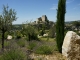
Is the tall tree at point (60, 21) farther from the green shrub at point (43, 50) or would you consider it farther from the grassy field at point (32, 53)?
the green shrub at point (43, 50)

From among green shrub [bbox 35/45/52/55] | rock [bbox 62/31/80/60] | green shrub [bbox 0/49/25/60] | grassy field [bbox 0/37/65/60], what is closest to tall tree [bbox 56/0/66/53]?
grassy field [bbox 0/37/65/60]

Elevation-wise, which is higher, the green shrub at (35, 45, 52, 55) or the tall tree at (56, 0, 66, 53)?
the tall tree at (56, 0, 66, 53)

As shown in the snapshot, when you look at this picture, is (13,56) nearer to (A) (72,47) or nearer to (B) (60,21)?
(A) (72,47)

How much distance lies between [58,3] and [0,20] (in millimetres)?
5541

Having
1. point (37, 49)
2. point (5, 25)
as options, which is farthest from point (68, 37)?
point (5, 25)

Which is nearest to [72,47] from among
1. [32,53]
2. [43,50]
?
[43,50]

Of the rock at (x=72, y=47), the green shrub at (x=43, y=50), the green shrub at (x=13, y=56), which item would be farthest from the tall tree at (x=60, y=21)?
the green shrub at (x=13, y=56)

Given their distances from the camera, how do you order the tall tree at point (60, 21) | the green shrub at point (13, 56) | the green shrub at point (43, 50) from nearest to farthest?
the green shrub at point (13, 56), the green shrub at point (43, 50), the tall tree at point (60, 21)

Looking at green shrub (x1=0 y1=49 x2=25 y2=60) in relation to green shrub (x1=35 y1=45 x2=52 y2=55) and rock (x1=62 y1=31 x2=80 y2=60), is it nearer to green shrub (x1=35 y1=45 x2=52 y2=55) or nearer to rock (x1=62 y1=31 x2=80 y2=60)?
rock (x1=62 y1=31 x2=80 y2=60)

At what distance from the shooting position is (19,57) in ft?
21.4

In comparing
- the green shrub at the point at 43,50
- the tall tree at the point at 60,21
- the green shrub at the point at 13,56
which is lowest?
the green shrub at the point at 43,50

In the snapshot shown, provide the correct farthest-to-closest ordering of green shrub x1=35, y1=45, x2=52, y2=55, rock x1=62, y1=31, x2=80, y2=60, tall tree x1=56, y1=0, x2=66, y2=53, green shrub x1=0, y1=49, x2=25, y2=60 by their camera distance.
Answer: tall tree x1=56, y1=0, x2=66, y2=53, green shrub x1=35, y1=45, x2=52, y2=55, rock x1=62, y1=31, x2=80, y2=60, green shrub x1=0, y1=49, x2=25, y2=60

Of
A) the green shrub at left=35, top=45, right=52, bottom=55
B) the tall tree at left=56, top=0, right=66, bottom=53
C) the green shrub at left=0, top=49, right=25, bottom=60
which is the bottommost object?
the green shrub at left=35, top=45, right=52, bottom=55

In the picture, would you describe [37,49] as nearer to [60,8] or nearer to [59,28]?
[59,28]
